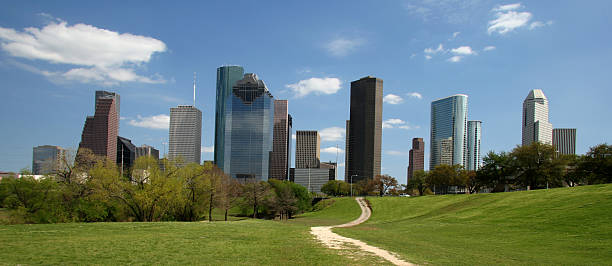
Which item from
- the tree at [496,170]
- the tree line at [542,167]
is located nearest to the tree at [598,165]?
the tree line at [542,167]

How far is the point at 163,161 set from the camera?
2243 inches

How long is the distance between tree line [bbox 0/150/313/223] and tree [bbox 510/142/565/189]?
6654 cm

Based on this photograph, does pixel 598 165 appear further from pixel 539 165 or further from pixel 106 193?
pixel 106 193

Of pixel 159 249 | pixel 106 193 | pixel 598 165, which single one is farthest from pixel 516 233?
pixel 598 165

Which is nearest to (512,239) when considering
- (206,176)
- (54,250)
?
(54,250)

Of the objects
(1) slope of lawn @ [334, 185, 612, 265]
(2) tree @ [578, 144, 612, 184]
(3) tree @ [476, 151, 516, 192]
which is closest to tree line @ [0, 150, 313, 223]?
(1) slope of lawn @ [334, 185, 612, 265]

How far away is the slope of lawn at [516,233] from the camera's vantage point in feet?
74.2

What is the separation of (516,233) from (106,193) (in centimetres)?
4720

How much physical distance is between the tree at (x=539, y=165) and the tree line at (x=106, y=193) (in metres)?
66.5

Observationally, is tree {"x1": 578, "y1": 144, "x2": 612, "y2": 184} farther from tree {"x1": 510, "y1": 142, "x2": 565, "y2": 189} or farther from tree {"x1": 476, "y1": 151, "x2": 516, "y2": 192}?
tree {"x1": 476, "y1": 151, "x2": 516, "y2": 192}

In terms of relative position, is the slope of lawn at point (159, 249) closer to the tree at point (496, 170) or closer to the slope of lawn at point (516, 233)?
the slope of lawn at point (516, 233)

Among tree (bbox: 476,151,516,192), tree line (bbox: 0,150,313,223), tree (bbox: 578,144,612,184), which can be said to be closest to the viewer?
tree line (bbox: 0,150,313,223)

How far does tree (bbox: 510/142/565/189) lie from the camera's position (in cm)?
8175

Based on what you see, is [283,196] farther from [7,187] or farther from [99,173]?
[7,187]
